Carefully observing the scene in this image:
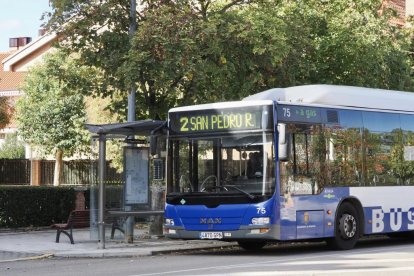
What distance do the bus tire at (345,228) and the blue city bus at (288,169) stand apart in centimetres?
3

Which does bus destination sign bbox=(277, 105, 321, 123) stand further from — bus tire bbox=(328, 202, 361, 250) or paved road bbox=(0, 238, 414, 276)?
paved road bbox=(0, 238, 414, 276)

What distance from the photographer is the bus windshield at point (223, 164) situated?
18125mm

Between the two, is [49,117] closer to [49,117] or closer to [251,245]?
[49,117]

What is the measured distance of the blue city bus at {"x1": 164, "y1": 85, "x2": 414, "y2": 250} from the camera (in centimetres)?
1817

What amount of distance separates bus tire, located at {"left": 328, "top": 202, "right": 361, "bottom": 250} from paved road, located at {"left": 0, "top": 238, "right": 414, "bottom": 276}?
10.2 inches

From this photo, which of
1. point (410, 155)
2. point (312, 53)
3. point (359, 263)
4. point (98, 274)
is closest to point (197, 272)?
point (98, 274)

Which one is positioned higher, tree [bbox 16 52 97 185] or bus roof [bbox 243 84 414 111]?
tree [bbox 16 52 97 185]

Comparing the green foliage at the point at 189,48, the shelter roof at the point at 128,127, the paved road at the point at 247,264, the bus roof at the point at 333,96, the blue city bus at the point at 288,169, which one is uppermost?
the green foliage at the point at 189,48

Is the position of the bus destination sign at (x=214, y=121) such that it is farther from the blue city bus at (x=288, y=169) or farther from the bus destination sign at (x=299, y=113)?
the bus destination sign at (x=299, y=113)

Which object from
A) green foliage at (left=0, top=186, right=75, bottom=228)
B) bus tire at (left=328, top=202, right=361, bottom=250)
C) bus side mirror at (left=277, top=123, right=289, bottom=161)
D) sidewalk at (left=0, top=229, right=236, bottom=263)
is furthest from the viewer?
green foliage at (left=0, top=186, right=75, bottom=228)

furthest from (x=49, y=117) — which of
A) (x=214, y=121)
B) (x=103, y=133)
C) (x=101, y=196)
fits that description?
(x=214, y=121)

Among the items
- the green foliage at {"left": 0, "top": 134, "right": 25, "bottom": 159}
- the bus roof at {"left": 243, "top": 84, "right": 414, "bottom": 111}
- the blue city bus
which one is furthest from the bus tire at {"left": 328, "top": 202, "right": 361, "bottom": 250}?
the green foliage at {"left": 0, "top": 134, "right": 25, "bottom": 159}

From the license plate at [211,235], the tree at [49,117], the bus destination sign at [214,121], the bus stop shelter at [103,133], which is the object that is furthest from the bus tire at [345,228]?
the tree at [49,117]

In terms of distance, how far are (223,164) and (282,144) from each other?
1329 mm
